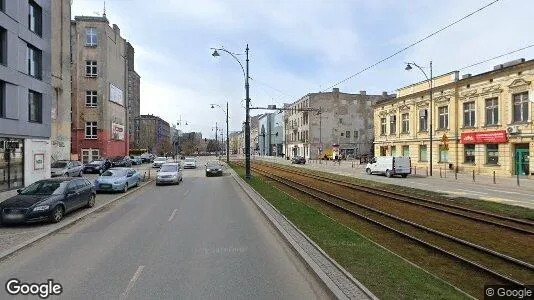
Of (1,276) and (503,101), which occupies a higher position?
(503,101)

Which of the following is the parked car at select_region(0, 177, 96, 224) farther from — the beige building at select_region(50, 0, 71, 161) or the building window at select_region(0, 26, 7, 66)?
the beige building at select_region(50, 0, 71, 161)

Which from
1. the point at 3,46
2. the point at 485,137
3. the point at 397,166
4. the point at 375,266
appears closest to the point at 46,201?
the point at 375,266

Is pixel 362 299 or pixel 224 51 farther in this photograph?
pixel 224 51

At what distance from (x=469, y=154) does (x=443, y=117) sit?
533 cm

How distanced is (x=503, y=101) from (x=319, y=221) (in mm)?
28485

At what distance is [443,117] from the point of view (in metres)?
41.7

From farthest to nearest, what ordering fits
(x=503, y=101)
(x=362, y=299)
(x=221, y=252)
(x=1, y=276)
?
1. (x=503, y=101)
2. (x=221, y=252)
3. (x=1, y=276)
4. (x=362, y=299)

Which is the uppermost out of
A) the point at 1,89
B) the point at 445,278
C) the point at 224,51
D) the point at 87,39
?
the point at 87,39

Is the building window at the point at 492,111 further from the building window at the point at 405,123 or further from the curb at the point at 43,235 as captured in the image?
the curb at the point at 43,235

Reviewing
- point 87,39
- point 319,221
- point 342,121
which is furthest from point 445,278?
point 342,121

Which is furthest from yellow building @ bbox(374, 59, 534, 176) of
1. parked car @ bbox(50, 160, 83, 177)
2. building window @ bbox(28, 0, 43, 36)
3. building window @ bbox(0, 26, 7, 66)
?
building window @ bbox(0, 26, 7, 66)

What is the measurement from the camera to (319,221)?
12406mm

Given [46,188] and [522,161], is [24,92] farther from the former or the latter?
[522,161]

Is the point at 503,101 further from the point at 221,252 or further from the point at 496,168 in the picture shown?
the point at 221,252
